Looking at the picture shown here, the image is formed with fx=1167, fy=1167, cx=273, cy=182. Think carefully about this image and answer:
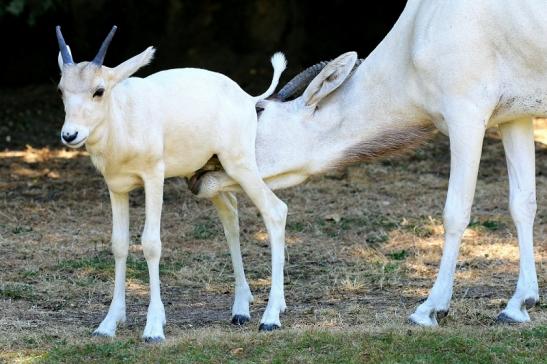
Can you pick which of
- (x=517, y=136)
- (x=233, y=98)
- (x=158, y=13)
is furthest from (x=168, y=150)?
(x=158, y=13)

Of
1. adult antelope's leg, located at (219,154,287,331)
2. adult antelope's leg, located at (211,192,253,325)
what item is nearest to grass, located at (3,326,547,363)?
adult antelope's leg, located at (219,154,287,331)

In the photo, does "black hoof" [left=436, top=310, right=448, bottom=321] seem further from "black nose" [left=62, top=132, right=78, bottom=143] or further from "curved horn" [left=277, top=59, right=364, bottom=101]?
"black nose" [left=62, top=132, right=78, bottom=143]

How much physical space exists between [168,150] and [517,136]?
2.42 meters

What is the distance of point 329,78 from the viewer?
812 cm

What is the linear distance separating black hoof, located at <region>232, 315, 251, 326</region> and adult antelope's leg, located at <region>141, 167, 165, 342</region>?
26.1 inches

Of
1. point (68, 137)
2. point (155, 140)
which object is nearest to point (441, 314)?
point (155, 140)

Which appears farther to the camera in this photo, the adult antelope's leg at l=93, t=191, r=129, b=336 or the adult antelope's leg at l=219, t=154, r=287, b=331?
the adult antelope's leg at l=219, t=154, r=287, b=331

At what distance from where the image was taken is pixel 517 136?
26.0 feet

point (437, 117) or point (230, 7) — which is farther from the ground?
point (230, 7)

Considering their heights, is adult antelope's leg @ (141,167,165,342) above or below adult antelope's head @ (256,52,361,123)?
below

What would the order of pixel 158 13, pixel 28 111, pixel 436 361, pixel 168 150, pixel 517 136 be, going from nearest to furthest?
pixel 436 361 < pixel 168 150 < pixel 517 136 < pixel 28 111 < pixel 158 13

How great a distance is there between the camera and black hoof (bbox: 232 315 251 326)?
24.8 ft

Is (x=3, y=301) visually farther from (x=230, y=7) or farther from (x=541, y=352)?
(x=230, y=7)

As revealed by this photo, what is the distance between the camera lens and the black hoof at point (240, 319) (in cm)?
755
